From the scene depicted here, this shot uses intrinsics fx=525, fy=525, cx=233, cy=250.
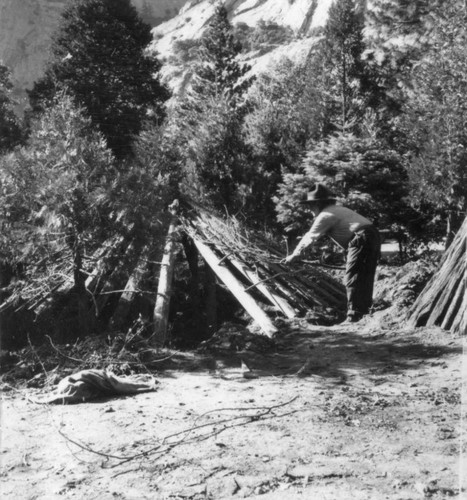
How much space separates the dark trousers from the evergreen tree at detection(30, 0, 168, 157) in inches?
673

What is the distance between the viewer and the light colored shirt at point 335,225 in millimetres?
6344

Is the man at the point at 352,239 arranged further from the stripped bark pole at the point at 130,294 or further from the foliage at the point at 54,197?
the foliage at the point at 54,197

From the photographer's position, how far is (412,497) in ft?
7.95

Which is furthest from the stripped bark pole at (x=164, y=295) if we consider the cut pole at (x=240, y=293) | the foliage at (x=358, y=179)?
the foliage at (x=358, y=179)

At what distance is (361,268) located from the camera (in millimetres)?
6562

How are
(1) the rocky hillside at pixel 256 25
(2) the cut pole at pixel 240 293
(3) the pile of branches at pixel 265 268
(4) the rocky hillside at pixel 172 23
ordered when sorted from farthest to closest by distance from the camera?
(4) the rocky hillside at pixel 172 23, (1) the rocky hillside at pixel 256 25, (3) the pile of branches at pixel 265 268, (2) the cut pole at pixel 240 293

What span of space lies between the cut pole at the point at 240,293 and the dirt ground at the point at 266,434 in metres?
1.28

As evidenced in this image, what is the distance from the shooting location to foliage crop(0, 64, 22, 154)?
1842 centimetres

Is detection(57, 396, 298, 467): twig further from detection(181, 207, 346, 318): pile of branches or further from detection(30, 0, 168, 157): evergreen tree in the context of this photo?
detection(30, 0, 168, 157): evergreen tree

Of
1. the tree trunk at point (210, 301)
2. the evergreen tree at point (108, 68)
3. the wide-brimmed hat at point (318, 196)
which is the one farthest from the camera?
the evergreen tree at point (108, 68)

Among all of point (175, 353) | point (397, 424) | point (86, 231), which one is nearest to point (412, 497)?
point (397, 424)

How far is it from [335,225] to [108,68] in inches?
767

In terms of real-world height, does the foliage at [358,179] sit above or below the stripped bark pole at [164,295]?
above

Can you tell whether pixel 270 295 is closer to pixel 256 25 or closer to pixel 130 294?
pixel 130 294
